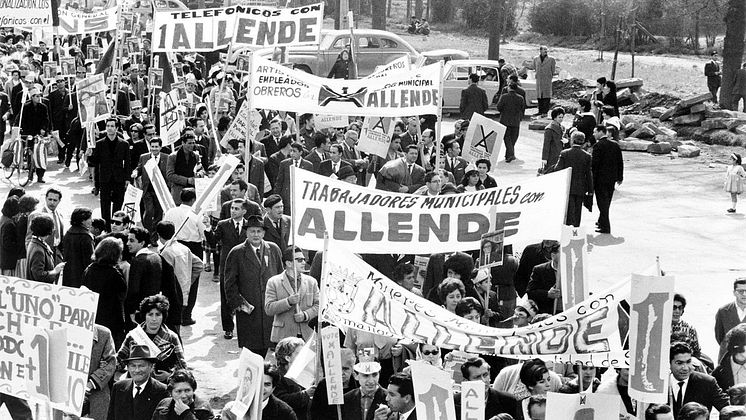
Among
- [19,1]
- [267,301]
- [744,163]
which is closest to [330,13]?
[19,1]

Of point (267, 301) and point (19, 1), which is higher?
point (19, 1)

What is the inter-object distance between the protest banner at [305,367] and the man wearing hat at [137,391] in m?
0.93

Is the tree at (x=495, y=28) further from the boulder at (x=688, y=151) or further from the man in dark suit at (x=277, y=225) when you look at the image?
the man in dark suit at (x=277, y=225)

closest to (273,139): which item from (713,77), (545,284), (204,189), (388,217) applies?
(204,189)

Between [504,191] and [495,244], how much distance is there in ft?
1.73

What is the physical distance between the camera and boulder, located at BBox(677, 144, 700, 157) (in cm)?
2580

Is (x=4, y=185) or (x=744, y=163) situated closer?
(x=4, y=185)

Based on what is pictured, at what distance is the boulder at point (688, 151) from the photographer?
25.8m

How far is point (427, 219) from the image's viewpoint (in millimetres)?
10875

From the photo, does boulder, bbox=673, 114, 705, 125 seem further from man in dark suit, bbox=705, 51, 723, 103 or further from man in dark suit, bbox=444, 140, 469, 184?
man in dark suit, bbox=444, 140, 469, 184

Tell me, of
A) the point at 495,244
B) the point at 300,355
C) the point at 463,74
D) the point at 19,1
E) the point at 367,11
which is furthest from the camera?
the point at 367,11

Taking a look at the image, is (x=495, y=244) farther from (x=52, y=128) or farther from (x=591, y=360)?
(x=52, y=128)

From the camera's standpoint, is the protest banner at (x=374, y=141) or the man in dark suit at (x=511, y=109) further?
the man in dark suit at (x=511, y=109)

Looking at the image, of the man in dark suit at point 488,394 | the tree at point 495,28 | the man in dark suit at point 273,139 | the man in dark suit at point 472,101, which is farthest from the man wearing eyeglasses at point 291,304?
the tree at point 495,28
